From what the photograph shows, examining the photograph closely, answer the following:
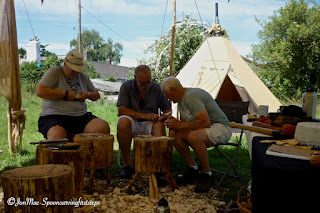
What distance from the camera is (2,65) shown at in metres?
4.18

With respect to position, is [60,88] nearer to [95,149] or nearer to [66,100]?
[66,100]

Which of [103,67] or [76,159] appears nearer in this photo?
[76,159]

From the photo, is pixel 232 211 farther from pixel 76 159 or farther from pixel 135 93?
pixel 135 93

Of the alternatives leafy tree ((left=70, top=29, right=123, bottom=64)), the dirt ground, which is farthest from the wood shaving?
leafy tree ((left=70, top=29, right=123, bottom=64))

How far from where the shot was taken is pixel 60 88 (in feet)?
12.0

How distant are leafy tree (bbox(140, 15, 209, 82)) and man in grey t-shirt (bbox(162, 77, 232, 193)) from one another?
25.0ft

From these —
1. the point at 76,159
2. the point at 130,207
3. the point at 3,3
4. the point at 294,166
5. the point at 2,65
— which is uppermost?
the point at 3,3

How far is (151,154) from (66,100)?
1220 mm

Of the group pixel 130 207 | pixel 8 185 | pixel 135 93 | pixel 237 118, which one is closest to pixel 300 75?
pixel 237 118

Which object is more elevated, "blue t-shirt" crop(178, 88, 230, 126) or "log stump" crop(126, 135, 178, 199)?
"blue t-shirt" crop(178, 88, 230, 126)

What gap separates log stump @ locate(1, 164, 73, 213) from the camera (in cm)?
189

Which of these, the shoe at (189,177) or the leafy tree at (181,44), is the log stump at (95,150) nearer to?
the shoe at (189,177)

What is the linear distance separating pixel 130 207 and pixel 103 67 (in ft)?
118

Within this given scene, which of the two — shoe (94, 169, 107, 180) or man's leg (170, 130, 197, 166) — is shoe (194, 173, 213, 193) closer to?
man's leg (170, 130, 197, 166)
